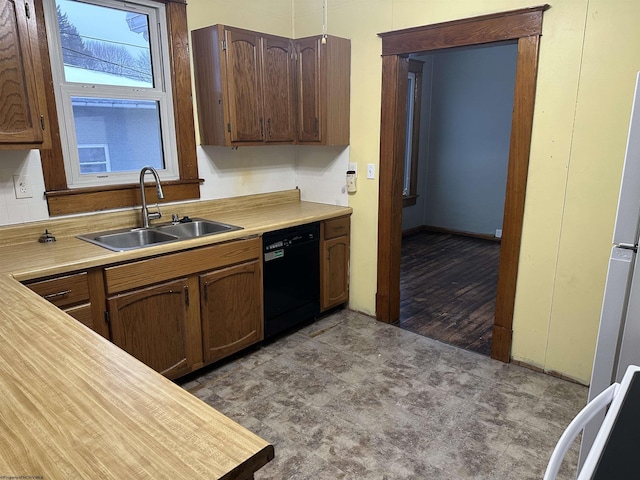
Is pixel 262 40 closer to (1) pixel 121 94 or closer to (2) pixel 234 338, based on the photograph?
(1) pixel 121 94

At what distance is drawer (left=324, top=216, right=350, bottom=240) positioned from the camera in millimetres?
3363

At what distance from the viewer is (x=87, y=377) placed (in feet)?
3.56

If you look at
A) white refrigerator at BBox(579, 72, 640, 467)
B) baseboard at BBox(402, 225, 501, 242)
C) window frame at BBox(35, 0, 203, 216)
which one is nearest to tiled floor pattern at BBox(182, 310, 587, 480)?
white refrigerator at BBox(579, 72, 640, 467)

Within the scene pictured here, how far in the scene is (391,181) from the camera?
329cm

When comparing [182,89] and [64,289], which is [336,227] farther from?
[64,289]

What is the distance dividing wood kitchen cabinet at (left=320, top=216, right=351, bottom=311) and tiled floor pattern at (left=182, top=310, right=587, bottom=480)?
0.39 metres

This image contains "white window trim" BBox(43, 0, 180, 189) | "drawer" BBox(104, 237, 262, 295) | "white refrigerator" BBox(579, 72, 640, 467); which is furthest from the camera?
"white window trim" BBox(43, 0, 180, 189)

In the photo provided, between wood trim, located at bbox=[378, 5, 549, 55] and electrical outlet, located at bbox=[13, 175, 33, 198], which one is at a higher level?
wood trim, located at bbox=[378, 5, 549, 55]

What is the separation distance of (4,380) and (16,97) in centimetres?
149

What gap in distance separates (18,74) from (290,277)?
1923mm

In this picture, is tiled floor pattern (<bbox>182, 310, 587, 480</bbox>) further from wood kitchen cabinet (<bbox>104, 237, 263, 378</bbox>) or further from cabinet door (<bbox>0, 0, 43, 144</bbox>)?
cabinet door (<bbox>0, 0, 43, 144</bbox>)

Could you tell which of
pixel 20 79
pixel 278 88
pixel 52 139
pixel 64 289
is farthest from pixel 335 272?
pixel 20 79

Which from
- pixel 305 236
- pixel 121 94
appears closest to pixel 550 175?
pixel 305 236

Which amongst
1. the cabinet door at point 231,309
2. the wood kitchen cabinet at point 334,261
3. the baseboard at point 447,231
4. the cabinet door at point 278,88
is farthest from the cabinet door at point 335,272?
the baseboard at point 447,231
